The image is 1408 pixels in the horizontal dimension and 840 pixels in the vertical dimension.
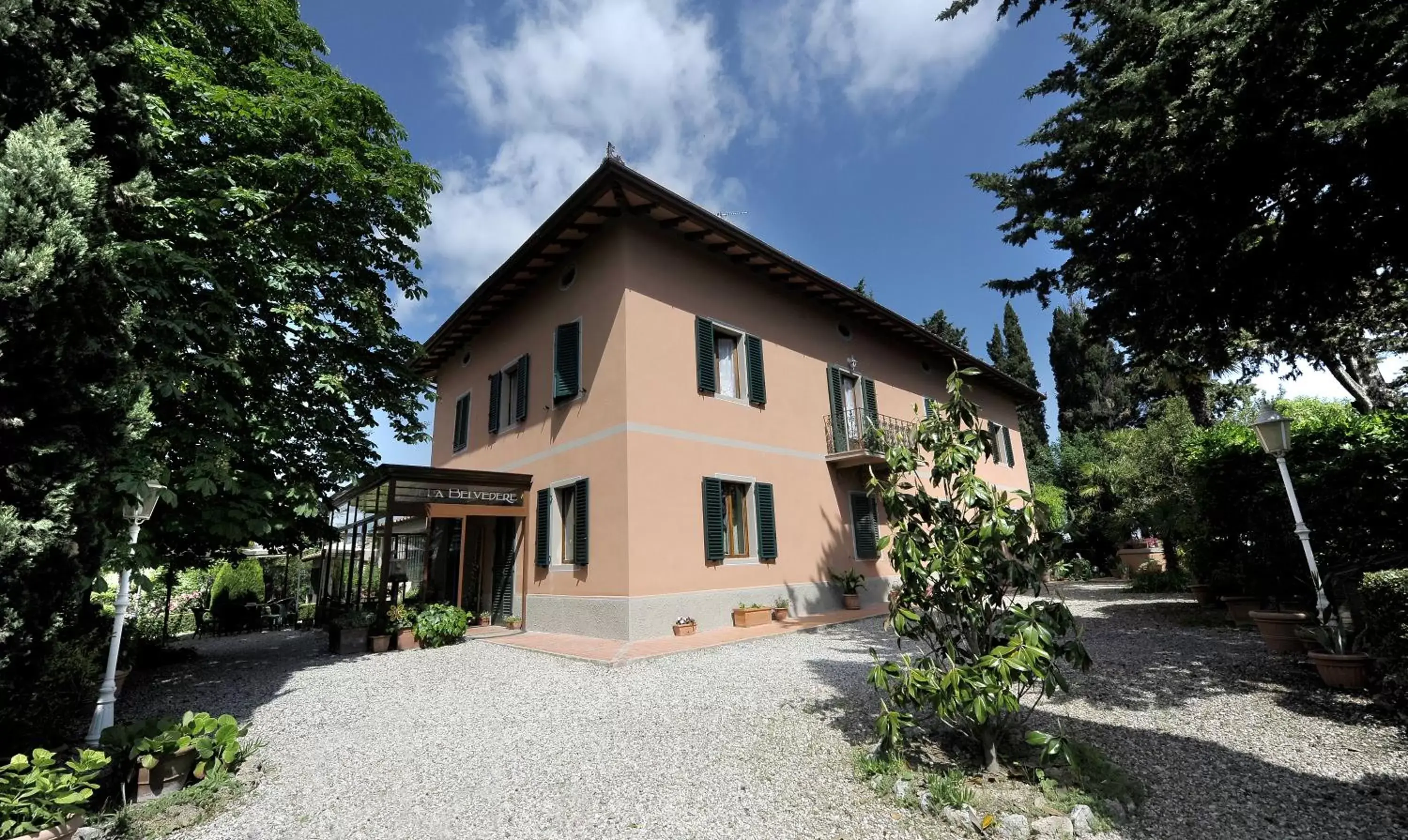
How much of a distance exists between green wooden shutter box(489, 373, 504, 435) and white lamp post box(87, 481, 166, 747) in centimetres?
804

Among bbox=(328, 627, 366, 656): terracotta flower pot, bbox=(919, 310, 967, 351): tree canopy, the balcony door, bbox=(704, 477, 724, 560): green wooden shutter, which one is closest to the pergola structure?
bbox=(328, 627, 366, 656): terracotta flower pot

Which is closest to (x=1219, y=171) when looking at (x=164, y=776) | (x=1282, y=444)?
(x=1282, y=444)

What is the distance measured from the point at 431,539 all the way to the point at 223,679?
160 inches

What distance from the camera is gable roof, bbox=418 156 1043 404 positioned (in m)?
9.40

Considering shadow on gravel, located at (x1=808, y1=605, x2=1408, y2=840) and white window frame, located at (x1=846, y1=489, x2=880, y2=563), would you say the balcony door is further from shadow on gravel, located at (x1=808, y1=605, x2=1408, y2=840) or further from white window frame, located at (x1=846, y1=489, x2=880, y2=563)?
shadow on gravel, located at (x1=808, y1=605, x2=1408, y2=840)

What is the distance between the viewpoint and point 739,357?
11367mm

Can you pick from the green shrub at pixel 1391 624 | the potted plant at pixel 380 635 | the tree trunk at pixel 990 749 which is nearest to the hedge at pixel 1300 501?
the green shrub at pixel 1391 624

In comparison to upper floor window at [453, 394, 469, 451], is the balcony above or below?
below

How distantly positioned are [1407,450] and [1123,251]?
11.4 feet

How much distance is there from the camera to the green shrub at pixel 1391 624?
11.9ft

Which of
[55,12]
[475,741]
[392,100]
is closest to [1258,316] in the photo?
[475,741]

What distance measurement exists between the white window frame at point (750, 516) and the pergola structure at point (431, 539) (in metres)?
3.98

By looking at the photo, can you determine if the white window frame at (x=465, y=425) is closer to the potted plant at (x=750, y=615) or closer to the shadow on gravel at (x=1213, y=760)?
the potted plant at (x=750, y=615)

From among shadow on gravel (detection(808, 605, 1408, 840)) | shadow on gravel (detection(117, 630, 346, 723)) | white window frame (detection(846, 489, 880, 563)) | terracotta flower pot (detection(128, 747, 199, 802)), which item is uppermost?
white window frame (detection(846, 489, 880, 563))
